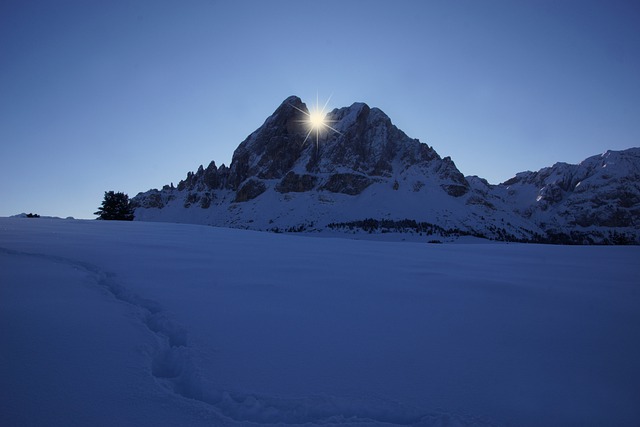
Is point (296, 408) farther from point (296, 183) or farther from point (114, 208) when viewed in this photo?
point (296, 183)

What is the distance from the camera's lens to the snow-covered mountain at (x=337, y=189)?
125688mm

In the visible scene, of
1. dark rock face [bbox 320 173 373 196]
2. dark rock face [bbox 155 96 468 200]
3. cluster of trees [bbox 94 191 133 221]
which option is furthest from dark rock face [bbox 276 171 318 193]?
cluster of trees [bbox 94 191 133 221]

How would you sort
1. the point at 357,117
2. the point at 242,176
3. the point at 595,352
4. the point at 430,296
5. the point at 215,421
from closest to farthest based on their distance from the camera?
1. the point at 215,421
2. the point at 595,352
3. the point at 430,296
4. the point at 357,117
5. the point at 242,176

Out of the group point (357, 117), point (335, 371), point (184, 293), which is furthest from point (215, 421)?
point (357, 117)

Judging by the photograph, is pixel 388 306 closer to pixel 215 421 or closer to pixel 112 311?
pixel 215 421

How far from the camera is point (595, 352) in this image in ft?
9.91

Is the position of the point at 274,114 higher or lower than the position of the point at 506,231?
higher

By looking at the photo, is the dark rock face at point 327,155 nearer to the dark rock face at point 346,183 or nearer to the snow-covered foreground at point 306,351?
the dark rock face at point 346,183

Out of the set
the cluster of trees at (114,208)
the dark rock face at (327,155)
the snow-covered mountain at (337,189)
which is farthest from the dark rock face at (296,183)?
the cluster of trees at (114,208)

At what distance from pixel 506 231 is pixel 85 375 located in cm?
13550

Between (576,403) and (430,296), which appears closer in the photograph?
(576,403)

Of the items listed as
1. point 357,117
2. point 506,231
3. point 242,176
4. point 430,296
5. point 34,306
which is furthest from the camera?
point 242,176

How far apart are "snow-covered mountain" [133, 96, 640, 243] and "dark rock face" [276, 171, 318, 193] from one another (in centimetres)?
47

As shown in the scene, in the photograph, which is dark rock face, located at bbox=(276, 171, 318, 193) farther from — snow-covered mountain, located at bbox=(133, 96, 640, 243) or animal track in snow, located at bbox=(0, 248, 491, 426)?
animal track in snow, located at bbox=(0, 248, 491, 426)
